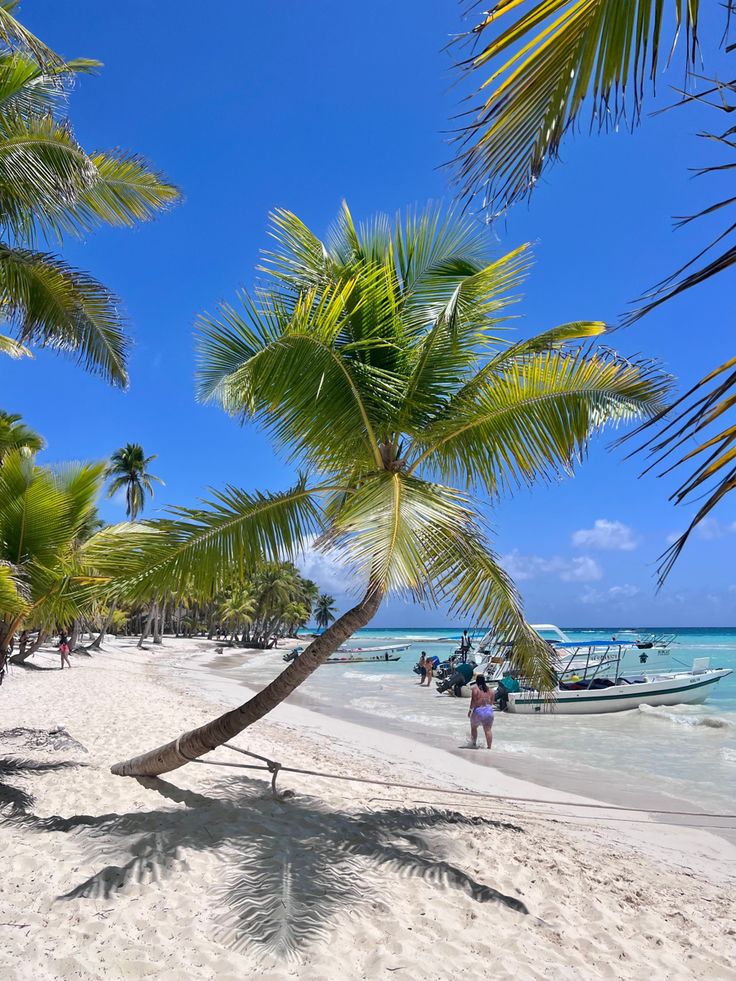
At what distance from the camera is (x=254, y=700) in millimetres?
6168

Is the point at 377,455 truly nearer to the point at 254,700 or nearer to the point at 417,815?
the point at 254,700

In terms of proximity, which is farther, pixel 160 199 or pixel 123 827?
pixel 160 199

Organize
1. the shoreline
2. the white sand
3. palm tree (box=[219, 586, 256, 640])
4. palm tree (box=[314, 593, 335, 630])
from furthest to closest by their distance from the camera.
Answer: palm tree (box=[314, 593, 335, 630])
palm tree (box=[219, 586, 256, 640])
the shoreline
the white sand

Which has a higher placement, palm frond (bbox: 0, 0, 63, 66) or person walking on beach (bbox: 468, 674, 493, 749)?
palm frond (bbox: 0, 0, 63, 66)

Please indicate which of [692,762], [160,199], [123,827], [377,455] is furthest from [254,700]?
[692,762]

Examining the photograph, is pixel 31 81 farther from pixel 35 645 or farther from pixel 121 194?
pixel 35 645

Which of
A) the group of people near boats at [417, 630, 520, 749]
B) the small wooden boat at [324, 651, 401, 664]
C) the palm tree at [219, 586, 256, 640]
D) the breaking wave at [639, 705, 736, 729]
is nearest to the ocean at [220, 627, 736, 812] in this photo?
the breaking wave at [639, 705, 736, 729]

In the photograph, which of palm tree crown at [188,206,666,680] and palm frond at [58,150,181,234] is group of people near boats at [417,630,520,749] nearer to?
palm tree crown at [188,206,666,680]

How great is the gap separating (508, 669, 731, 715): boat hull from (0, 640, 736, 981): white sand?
1213 centimetres

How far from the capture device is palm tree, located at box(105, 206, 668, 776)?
219 inches

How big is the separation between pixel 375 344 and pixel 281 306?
1005 mm

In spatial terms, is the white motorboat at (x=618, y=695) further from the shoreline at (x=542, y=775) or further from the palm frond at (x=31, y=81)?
the palm frond at (x=31, y=81)

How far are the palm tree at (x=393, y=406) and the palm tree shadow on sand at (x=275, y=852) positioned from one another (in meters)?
0.81

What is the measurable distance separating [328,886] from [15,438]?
784cm
